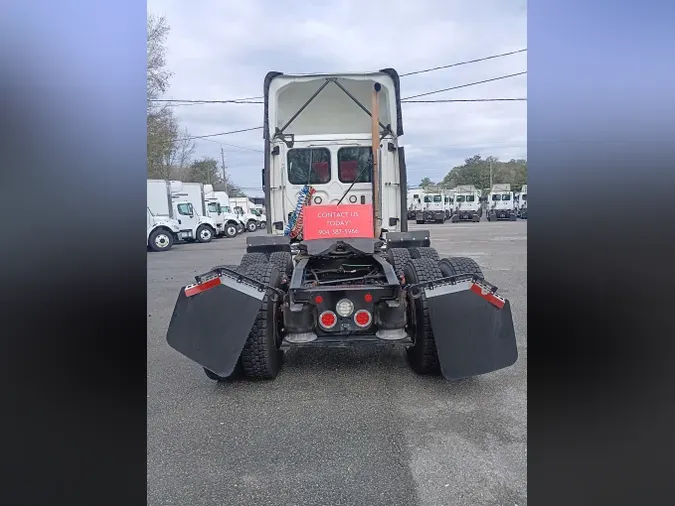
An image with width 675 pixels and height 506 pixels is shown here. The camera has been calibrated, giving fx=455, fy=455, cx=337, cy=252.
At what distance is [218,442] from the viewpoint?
3.20 meters

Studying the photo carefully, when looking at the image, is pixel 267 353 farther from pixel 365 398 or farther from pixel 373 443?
pixel 373 443

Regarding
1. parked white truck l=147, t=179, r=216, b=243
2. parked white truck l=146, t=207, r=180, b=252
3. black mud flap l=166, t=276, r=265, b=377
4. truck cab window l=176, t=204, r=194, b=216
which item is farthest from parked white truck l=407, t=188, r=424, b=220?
black mud flap l=166, t=276, r=265, b=377

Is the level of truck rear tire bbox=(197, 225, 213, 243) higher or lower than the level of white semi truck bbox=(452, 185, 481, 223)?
lower

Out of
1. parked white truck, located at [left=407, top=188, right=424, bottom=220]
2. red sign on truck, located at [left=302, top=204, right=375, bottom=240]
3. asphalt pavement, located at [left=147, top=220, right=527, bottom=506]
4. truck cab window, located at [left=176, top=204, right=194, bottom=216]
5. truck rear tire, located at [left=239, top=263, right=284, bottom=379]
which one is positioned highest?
parked white truck, located at [left=407, top=188, right=424, bottom=220]

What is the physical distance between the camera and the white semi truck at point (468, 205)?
3900cm

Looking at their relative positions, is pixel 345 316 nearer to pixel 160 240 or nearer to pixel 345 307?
pixel 345 307

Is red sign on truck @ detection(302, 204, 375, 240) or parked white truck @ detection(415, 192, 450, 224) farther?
parked white truck @ detection(415, 192, 450, 224)

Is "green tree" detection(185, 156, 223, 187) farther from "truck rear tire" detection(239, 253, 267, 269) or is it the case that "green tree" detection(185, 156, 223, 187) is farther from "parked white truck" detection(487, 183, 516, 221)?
"truck rear tire" detection(239, 253, 267, 269)

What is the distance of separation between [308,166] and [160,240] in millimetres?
15009

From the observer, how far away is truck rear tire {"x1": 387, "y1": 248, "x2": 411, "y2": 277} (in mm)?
4781

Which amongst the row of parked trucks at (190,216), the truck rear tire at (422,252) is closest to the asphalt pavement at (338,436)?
the truck rear tire at (422,252)
